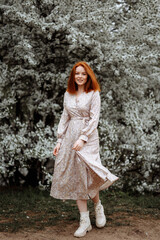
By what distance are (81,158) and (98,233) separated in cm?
90

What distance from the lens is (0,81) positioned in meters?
6.20

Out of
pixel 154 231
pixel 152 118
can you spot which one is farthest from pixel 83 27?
pixel 154 231

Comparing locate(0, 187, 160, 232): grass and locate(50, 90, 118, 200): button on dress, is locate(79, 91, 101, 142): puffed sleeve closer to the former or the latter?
locate(50, 90, 118, 200): button on dress

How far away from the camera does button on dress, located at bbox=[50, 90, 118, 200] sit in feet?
11.1

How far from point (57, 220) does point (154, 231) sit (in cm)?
123

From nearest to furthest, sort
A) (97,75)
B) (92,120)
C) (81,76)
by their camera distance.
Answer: (92,120) → (81,76) → (97,75)

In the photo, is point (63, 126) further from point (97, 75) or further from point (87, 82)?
point (97, 75)

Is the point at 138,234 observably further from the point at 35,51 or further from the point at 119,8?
the point at 119,8

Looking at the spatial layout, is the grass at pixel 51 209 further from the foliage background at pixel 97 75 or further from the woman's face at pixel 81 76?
the woman's face at pixel 81 76

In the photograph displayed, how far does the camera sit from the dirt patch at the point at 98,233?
344 centimetres

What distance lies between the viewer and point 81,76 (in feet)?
11.6

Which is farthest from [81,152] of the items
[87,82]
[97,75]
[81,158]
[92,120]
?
[97,75]

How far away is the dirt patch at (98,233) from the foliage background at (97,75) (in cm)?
215

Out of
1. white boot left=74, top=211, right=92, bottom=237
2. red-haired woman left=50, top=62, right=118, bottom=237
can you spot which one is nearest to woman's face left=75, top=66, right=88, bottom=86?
red-haired woman left=50, top=62, right=118, bottom=237
